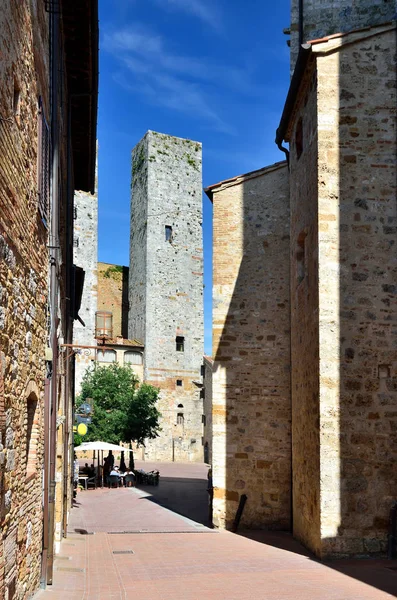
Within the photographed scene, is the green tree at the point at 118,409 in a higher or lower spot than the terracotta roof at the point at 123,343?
lower

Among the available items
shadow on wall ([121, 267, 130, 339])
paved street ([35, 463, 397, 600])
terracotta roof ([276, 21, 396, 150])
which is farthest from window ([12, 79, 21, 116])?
shadow on wall ([121, 267, 130, 339])

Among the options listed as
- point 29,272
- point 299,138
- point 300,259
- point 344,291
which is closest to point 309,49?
point 299,138

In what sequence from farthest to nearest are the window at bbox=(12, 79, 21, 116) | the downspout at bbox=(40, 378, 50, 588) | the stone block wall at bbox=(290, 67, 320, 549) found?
the stone block wall at bbox=(290, 67, 320, 549) < the downspout at bbox=(40, 378, 50, 588) < the window at bbox=(12, 79, 21, 116)

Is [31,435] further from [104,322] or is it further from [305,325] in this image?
[104,322]

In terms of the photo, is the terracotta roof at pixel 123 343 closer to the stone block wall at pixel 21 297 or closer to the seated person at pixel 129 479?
the seated person at pixel 129 479

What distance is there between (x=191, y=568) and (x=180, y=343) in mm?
31962

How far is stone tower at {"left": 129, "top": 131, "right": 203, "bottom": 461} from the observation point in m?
41.2

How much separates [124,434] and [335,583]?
841 inches

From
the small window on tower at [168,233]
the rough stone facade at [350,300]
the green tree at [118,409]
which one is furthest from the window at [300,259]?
the small window on tower at [168,233]

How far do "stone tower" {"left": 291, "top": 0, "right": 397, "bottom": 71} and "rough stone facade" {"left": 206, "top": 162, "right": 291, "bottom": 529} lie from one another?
3436 mm

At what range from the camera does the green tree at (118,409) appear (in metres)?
29.3

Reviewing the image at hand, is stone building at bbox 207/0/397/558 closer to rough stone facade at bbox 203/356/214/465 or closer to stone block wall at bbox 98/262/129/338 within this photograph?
rough stone facade at bbox 203/356/214/465

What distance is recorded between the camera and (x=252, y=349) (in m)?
15.3

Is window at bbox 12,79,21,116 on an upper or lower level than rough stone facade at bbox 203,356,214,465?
upper
